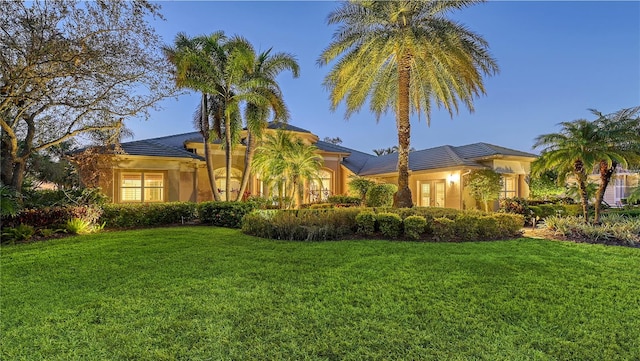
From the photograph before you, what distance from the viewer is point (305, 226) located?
9.30m

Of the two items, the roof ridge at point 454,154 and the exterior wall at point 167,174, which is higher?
the roof ridge at point 454,154

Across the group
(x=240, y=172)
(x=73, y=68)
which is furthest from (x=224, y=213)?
(x=240, y=172)

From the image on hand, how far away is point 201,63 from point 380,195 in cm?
1117

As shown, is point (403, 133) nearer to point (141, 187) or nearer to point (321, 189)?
point (321, 189)

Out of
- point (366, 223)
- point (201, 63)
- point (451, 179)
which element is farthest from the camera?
point (451, 179)

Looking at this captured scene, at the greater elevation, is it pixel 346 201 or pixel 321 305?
pixel 346 201

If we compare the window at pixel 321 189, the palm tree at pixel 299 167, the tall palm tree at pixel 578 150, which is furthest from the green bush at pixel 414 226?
the window at pixel 321 189

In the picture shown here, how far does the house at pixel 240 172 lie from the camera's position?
55.9ft

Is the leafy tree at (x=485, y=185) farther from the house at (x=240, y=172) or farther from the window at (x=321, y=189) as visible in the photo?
the window at (x=321, y=189)

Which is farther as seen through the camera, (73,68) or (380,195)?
(380,195)

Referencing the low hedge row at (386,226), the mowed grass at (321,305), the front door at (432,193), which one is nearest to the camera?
the mowed grass at (321,305)

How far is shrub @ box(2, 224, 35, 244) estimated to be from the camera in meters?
8.82

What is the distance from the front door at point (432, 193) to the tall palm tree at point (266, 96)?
10.5 metres

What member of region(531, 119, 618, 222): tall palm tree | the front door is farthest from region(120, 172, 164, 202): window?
region(531, 119, 618, 222): tall palm tree
